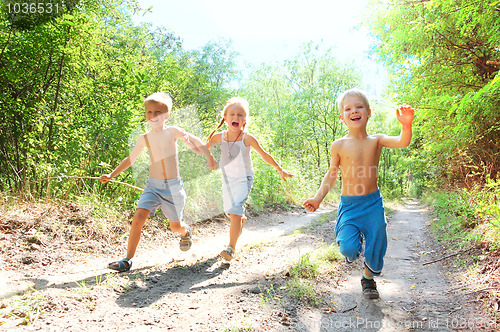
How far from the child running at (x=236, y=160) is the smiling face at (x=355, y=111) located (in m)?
1.30

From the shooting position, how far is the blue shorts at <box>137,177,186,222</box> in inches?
154

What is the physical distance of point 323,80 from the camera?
71.9 ft

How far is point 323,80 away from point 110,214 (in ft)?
64.3

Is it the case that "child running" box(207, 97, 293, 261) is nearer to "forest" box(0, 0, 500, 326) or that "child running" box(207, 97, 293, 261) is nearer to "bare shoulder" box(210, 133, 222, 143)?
"bare shoulder" box(210, 133, 222, 143)

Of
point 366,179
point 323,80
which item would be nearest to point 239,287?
point 366,179

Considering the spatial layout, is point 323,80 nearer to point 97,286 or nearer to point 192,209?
point 192,209

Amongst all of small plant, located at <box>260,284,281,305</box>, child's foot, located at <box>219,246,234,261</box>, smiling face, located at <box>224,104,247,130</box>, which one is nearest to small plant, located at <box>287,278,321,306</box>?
small plant, located at <box>260,284,281,305</box>

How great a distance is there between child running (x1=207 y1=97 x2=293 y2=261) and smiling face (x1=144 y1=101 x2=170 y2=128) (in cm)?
78

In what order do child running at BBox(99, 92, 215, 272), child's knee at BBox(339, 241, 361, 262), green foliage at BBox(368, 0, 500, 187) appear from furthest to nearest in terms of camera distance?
green foliage at BBox(368, 0, 500, 187) → child running at BBox(99, 92, 215, 272) → child's knee at BBox(339, 241, 361, 262)

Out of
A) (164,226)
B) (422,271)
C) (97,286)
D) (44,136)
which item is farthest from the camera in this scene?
(164,226)

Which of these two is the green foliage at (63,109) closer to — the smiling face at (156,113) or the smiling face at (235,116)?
the smiling face at (156,113)

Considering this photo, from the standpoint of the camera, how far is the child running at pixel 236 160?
13.7 ft

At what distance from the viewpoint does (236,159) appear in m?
→ 4.29

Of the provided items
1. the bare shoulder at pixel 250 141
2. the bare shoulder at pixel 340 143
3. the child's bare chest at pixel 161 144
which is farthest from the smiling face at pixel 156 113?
the bare shoulder at pixel 340 143
